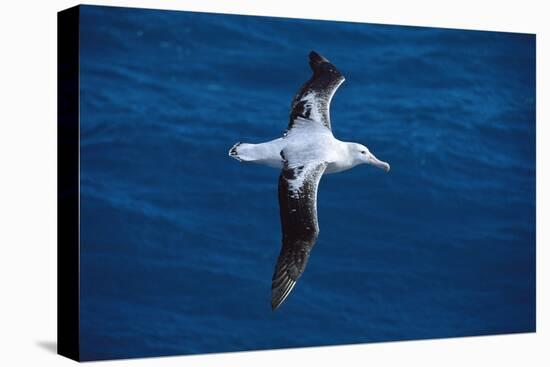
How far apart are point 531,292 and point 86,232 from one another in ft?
18.3

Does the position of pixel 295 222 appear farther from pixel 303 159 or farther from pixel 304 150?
pixel 304 150

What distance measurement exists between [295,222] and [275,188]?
3.18 feet

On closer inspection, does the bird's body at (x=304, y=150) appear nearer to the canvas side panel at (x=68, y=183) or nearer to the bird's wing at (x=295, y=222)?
the bird's wing at (x=295, y=222)

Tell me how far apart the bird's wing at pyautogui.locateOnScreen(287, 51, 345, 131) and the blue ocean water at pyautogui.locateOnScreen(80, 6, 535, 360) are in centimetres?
14

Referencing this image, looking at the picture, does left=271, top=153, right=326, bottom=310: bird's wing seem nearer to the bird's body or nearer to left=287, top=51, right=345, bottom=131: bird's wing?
the bird's body

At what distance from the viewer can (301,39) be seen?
1342 cm

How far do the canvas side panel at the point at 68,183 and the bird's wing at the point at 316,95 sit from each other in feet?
7.83

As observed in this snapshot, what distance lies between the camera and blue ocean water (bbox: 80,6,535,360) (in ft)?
40.6

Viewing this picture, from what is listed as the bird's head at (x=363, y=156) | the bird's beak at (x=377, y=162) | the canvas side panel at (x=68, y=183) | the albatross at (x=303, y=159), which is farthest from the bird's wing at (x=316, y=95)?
the canvas side panel at (x=68, y=183)

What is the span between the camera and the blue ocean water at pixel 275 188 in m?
12.4

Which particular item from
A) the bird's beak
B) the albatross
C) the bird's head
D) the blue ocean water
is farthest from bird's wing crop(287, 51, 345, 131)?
the bird's beak

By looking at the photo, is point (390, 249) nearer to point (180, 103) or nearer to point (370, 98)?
point (370, 98)

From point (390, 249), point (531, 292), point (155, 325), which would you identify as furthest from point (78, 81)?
point (531, 292)

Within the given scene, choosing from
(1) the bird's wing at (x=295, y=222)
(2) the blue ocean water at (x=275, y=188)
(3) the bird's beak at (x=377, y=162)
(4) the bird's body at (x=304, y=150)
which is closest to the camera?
(1) the bird's wing at (x=295, y=222)
